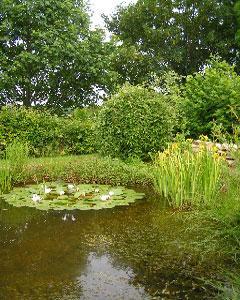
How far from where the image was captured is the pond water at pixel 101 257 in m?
3.62

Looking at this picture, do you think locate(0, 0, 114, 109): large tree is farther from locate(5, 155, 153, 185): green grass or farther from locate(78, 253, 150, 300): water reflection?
locate(78, 253, 150, 300): water reflection

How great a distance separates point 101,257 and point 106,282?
0.66 metres

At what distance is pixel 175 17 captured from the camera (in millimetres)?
24688

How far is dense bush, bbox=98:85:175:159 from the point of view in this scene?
10.8 meters

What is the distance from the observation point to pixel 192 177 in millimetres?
6324

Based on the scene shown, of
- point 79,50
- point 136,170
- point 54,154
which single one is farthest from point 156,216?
point 79,50

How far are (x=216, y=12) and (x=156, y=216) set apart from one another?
20.6m

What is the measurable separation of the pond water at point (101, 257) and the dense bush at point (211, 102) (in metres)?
6.43

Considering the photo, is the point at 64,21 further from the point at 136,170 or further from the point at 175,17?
the point at 136,170

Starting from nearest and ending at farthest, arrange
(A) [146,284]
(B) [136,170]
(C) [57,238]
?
(A) [146,284], (C) [57,238], (B) [136,170]

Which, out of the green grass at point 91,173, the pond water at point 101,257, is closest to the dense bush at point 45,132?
the green grass at point 91,173

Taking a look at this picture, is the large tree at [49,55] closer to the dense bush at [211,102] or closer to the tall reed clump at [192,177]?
the dense bush at [211,102]

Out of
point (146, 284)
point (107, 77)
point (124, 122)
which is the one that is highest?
point (107, 77)

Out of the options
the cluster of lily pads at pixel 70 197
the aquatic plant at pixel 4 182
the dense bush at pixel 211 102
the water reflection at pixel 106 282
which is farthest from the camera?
the dense bush at pixel 211 102
